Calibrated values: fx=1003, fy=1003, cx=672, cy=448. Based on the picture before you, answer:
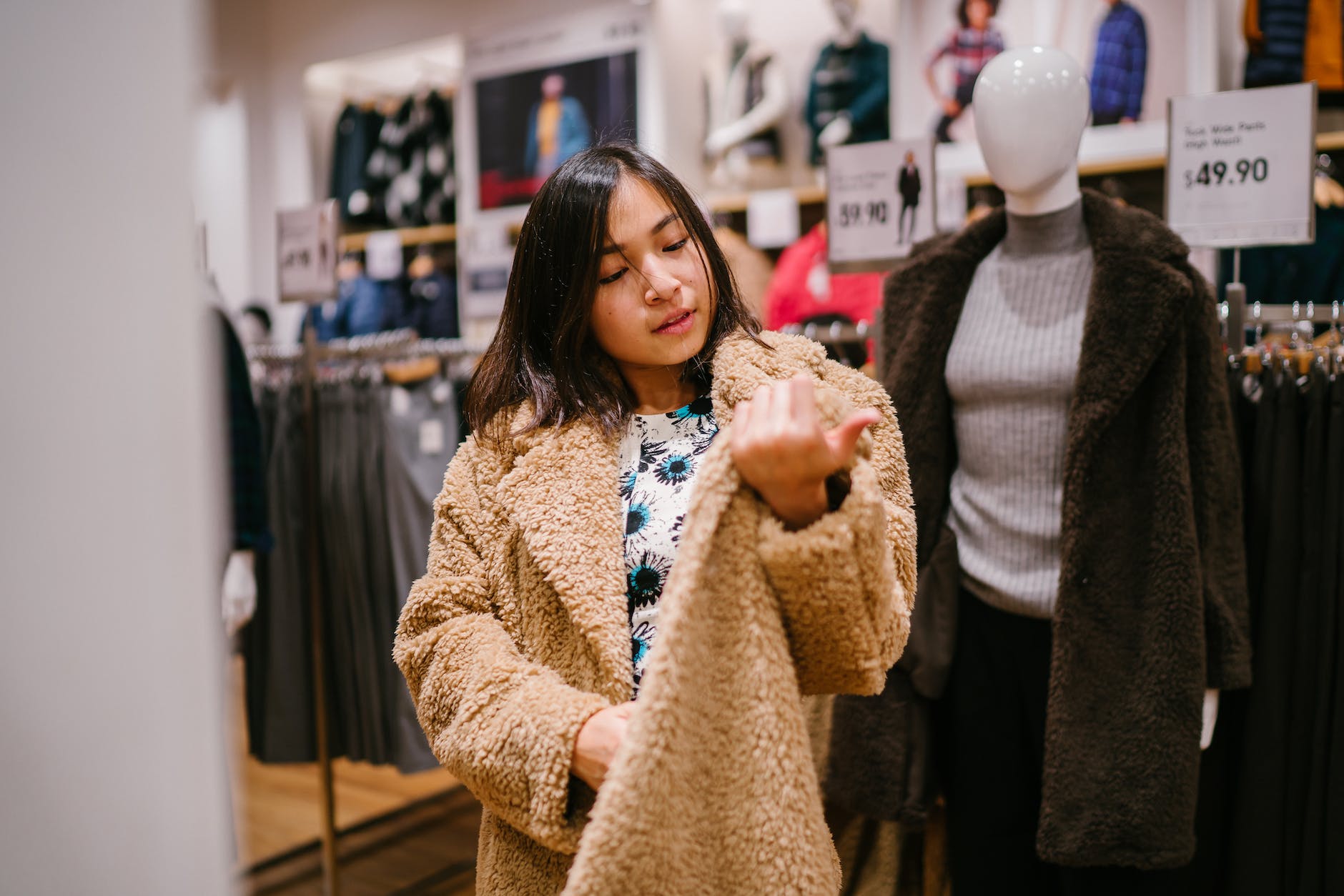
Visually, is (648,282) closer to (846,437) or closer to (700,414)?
(700,414)

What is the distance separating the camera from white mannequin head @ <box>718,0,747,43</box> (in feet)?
12.4

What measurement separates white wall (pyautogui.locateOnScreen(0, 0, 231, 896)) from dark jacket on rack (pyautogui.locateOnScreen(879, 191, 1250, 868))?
1193 mm

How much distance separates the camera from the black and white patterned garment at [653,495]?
0.90 meters

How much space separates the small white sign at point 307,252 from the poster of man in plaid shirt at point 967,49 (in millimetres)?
2024

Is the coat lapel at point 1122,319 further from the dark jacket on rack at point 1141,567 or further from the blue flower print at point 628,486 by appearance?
the blue flower print at point 628,486

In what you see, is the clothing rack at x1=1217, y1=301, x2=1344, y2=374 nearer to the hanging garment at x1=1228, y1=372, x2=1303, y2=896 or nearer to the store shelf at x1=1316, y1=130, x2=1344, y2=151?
the hanging garment at x1=1228, y1=372, x2=1303, y2=896

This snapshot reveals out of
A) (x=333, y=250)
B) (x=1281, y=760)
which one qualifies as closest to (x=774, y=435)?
(x=1281, y=760)

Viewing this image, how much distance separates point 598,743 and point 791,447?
10.6 inches

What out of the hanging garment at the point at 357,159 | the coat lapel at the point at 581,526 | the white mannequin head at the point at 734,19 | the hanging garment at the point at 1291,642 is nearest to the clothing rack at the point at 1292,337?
the hanging garment at the point at 1291,642

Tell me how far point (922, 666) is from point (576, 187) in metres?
0.90

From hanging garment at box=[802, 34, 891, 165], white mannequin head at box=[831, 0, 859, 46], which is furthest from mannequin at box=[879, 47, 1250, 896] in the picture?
white mannequin head at box=[831, 0, 859, 46]

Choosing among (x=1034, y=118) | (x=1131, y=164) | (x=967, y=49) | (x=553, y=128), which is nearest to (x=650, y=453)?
(x=1034, y=118)

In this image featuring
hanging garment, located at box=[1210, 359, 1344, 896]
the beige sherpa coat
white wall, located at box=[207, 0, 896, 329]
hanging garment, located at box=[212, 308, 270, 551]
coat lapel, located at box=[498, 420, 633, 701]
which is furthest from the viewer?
white wall, located at box=[207, 0, 896, 329]

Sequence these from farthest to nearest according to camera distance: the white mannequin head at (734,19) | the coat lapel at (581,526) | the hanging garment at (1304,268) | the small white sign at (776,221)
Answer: the white mannequin head at (734,19), the small white sign at (776,221), the hanging garment at (1304,268), the coat lapel at (581,526)
